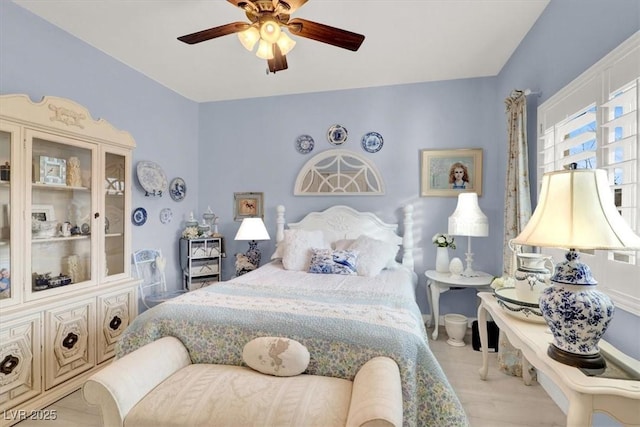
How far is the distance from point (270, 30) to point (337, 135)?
6.52 feet

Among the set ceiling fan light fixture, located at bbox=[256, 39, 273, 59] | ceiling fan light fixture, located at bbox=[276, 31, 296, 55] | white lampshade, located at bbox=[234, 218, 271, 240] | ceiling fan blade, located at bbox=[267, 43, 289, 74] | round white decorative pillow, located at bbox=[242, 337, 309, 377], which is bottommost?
round white decorative pillow, located at bbox=[242, 337, 309, 377]

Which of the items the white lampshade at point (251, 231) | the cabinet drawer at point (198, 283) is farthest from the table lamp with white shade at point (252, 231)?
the cabinet drawer at point (198, 283)

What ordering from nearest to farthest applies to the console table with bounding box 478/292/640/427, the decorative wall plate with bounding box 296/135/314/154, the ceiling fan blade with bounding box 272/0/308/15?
1. the console table with bounding box 478/292/640/427
2. the ceiling fan blade with bounding box 272/0/308/15
3. the decorative wall plate with bounding box 296/135/314/154

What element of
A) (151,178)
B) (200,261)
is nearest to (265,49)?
(151,178)

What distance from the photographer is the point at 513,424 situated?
1.86 metres

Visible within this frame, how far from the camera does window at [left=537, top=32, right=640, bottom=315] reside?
1.37 m

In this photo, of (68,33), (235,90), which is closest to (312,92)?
(235,90)

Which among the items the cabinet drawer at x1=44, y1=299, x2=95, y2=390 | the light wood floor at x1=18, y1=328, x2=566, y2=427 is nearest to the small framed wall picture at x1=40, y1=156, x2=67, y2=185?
the cabinet drawer at x1=44, y1=299, x2=95, y2=390

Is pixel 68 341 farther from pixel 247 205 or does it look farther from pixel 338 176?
pixel 338 176

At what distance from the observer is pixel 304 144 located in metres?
3.88

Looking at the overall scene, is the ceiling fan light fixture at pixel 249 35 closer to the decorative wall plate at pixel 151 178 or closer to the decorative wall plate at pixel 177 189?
the decorative wall plate at pixel 151 178

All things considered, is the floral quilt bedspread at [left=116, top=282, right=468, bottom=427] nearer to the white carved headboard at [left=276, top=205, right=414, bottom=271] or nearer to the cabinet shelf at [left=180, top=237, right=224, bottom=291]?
the white carved headboard at [left=276, top=205, right=414, bottom=271]

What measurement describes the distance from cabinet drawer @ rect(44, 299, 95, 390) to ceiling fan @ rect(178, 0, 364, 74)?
208cm

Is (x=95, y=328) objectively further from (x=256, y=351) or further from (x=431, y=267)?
(x=431, y=267)
